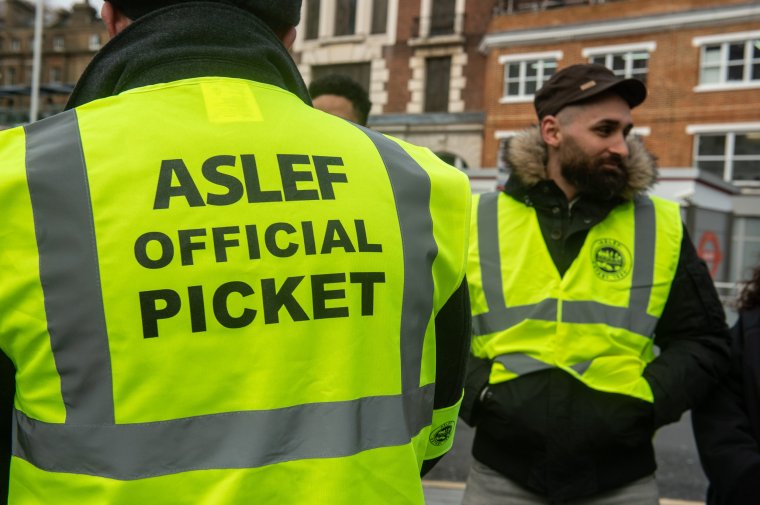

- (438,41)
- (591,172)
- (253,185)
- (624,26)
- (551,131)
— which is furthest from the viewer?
(438,41)

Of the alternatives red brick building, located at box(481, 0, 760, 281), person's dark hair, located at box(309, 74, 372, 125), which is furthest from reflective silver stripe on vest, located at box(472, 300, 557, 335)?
red brick building, located at box(481, 0, 760, 281)

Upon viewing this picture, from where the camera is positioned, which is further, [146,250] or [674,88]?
[674,88]

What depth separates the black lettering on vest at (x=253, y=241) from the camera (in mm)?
1134

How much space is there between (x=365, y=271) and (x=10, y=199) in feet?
1.75

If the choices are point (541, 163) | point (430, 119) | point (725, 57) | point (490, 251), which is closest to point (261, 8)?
Answer: point (490, 251)

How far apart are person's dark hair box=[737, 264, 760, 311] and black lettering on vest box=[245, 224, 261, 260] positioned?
6.53 ft

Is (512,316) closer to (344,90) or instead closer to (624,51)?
(344,90)

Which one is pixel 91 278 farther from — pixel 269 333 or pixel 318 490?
pixel 318 490

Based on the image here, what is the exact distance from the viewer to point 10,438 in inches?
45.1

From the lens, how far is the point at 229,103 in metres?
1.21

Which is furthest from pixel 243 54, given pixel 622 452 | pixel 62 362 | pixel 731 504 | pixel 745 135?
pixel 745 135

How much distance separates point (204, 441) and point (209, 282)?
235 mm

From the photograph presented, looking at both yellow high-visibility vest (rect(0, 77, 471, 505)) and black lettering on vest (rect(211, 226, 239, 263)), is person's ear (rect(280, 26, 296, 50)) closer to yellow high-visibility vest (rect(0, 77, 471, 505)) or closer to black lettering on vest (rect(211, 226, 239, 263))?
yellow high-visibility vest (rect(0, 77, 471, 505))

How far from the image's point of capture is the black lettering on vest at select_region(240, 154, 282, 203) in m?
1.16
